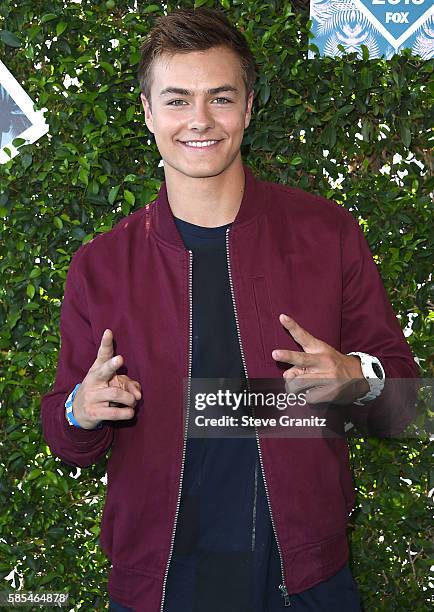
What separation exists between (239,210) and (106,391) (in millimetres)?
563

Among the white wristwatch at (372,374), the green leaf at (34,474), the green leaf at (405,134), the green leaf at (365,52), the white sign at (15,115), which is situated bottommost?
the white wristwatch at (372,374)

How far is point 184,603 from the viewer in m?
1.81

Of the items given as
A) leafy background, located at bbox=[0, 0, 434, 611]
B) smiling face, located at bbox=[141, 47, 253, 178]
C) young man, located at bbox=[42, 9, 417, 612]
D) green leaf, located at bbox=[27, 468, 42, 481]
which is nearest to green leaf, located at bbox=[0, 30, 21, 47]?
leafy background, located at bbox=[0, 0, 434, 611]

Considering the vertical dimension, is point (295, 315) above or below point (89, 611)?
above

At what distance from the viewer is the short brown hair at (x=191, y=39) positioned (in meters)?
1.91

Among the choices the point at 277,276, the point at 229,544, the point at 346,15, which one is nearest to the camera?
the point at 229,544

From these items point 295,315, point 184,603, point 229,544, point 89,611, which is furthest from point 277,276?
point 89,611

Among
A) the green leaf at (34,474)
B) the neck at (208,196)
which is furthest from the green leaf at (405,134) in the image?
the green leaf at (34,474)

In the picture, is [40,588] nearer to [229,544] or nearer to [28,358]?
[28,358]

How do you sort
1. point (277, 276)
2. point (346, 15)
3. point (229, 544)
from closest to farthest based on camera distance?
point (229, 544), point (277, 276), point (346, 15)

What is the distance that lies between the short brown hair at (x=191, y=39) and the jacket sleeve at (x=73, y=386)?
1.64 ft

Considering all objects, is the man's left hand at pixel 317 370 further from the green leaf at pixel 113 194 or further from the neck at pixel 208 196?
the green leaf at pixel 113 194

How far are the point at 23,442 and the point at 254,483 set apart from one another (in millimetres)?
1215

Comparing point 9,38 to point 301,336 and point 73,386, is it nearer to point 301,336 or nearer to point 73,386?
point 73,386
